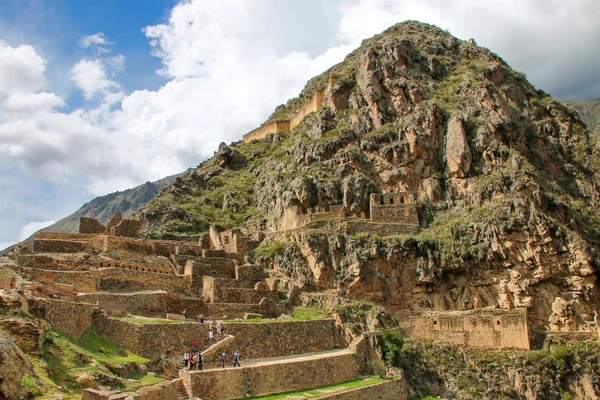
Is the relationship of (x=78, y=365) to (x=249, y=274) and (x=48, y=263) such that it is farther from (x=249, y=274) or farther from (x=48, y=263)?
(x=249, y=274)

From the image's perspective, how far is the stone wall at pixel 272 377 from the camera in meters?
21.6

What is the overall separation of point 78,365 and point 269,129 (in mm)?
55173

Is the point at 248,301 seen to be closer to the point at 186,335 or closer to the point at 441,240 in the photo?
the point at 186,335

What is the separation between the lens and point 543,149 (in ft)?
183

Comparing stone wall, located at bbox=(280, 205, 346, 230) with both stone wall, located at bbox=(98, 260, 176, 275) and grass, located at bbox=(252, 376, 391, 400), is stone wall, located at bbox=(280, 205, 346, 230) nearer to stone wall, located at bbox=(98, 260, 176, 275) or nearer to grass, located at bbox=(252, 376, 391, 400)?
stone wall, located at bbox=(98, 260, 176, 275)

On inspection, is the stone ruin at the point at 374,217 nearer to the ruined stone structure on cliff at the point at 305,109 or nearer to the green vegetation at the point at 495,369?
the green vegetation at the point at 495,369

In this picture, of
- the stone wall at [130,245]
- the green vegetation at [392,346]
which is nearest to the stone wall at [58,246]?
the stone wall at [130,245]

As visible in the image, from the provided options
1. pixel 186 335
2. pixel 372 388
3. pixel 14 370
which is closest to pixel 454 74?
pixel 372 388

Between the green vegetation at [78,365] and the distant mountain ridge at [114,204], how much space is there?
79042 mm

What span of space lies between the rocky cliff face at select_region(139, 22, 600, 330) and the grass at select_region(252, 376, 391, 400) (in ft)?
32.5

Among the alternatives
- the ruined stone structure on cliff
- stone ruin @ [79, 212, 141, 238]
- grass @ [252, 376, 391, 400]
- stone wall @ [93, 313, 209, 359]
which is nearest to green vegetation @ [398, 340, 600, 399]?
grass @ [252, 376, 391, 400]

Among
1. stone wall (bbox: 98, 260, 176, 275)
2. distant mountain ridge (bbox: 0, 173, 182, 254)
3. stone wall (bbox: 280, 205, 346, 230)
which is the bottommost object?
stone wall (bbox: 98, 260, 176, 275)

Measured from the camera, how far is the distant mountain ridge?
101 m

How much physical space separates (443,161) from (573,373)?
21441 millimetres
